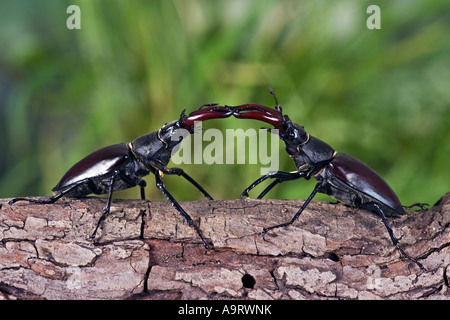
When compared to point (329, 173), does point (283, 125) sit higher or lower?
higher

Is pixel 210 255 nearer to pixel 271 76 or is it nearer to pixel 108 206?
pixel 108 206

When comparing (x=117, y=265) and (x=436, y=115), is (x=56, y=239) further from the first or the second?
(x=436, y=115)

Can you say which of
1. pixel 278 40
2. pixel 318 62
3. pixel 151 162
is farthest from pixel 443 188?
pixel 151 162

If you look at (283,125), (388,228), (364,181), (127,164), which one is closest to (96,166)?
(127,164)

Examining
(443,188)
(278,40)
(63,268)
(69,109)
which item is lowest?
(63,268)

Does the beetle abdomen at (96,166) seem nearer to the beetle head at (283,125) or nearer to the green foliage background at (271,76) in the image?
the beetle head at (283,125)

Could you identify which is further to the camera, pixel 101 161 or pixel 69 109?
pixel 69 109
